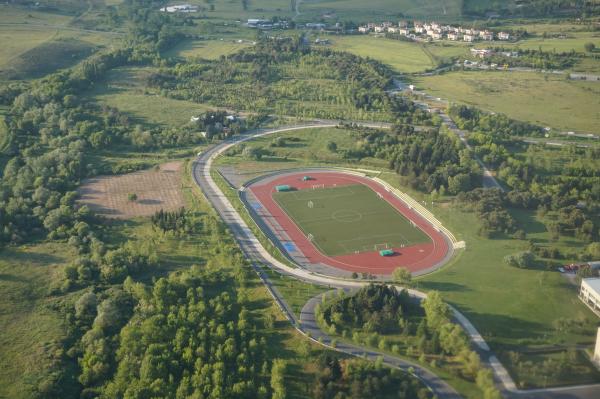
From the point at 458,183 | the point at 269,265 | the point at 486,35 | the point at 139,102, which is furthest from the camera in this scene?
the point at 486,35

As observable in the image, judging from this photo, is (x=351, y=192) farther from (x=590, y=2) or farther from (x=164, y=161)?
A: (x=590, y=2)

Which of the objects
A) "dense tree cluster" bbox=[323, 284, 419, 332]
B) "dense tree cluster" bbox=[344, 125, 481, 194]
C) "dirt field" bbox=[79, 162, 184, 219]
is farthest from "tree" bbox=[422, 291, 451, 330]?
"dirt field" bbox=[79, 162, 184, 219]

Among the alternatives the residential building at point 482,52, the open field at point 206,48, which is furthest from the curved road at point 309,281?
the residential building at point 482,52

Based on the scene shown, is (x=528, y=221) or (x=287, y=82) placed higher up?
(x=287, y=82)

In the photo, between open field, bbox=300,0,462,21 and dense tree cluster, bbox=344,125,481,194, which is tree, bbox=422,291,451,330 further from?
open field, bbox=300,0,462,21

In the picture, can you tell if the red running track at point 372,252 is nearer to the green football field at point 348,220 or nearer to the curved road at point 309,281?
the green football field at point 348,220

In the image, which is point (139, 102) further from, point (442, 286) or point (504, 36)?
point (504, 36)

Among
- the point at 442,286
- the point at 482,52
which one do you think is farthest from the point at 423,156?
the point at 482,52
